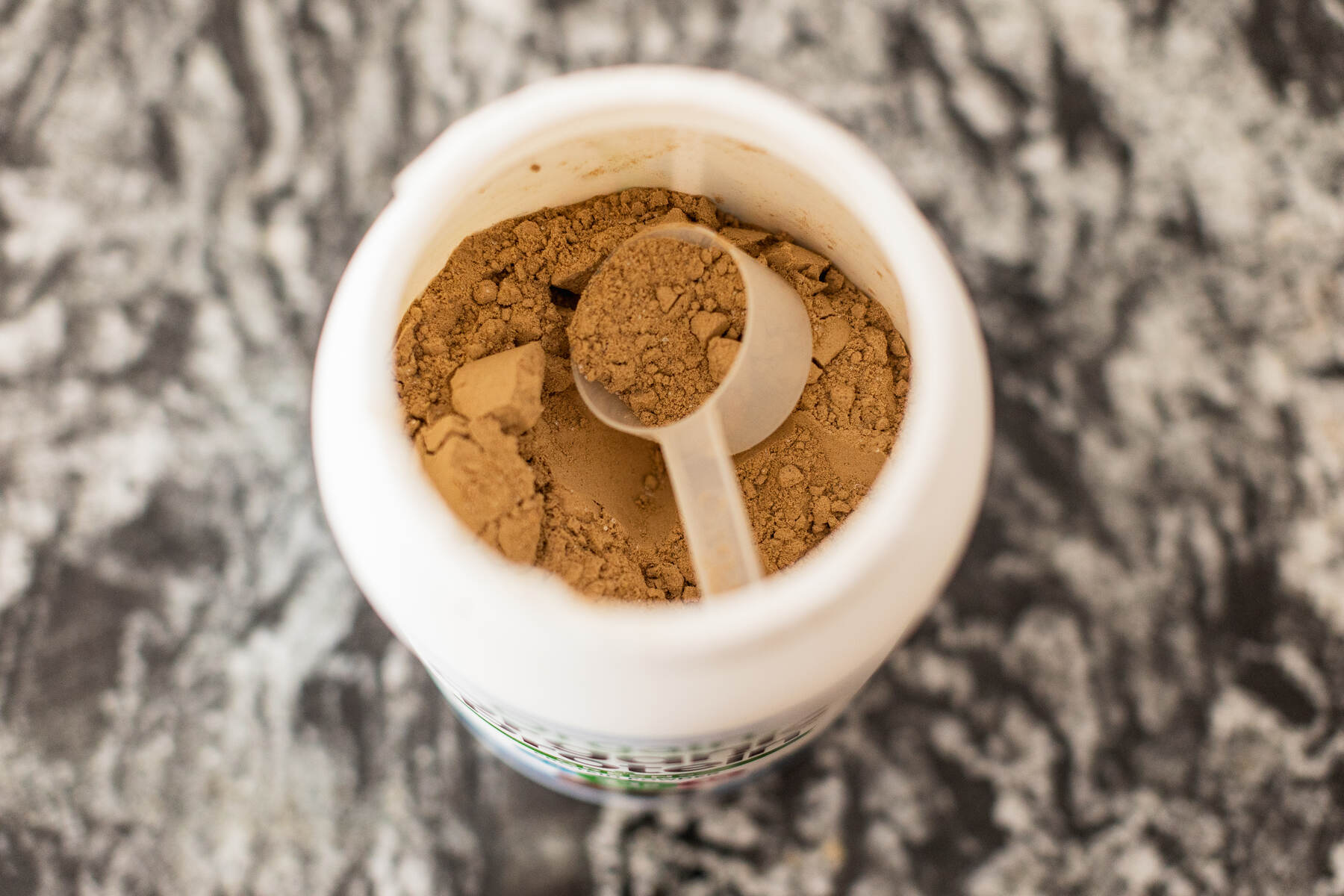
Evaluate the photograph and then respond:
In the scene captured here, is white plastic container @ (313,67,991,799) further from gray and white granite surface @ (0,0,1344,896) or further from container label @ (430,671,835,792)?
gray and white granite surface @ (0,0,1344,896)

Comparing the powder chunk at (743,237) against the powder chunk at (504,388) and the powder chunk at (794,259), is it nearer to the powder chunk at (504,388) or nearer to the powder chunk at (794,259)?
the powder chunk at (794,259)

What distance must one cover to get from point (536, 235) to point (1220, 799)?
0.51 meters

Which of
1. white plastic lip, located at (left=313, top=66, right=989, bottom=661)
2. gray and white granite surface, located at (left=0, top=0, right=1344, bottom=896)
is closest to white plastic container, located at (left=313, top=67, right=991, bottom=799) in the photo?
white plastic lip, located at (left=313, top=66, right=989, bottom=661)

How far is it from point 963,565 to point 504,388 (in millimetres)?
333

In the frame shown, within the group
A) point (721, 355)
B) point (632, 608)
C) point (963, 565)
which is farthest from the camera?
point (963, 565)

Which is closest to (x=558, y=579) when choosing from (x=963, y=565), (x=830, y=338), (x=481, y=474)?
(x=481, y=474)

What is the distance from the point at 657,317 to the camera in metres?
0.45

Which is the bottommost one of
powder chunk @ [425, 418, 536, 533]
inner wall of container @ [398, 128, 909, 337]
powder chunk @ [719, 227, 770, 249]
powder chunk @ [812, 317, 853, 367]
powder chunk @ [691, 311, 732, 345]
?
powder chunk @ [425, 418, 536, 533]

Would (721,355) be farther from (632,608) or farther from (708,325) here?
(632,608)

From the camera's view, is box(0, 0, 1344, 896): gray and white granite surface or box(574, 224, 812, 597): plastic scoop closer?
box(574, 224, 812, 597): plastic scoop

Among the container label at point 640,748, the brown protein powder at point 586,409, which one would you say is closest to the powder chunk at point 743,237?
the brown protein powder at point 586,409

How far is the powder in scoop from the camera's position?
448 mm

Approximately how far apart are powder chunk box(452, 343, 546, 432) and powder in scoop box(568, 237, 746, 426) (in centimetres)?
3

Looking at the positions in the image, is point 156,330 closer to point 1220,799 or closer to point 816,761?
point 816,761
